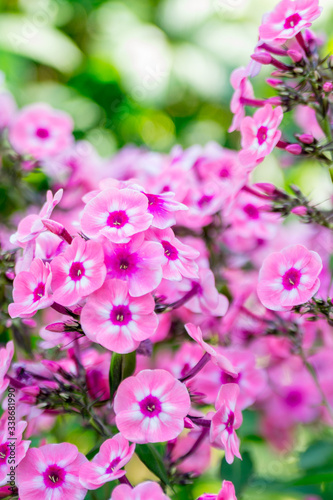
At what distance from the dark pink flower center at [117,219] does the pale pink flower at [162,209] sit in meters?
0.04

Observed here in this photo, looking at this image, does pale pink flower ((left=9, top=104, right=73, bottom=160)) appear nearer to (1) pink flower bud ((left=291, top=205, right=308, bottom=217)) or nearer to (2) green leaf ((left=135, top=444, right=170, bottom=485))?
(1) pink flower bud ((left=291, top=205, right=308, bottom=217))

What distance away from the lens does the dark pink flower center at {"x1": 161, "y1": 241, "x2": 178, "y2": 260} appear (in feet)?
2.52

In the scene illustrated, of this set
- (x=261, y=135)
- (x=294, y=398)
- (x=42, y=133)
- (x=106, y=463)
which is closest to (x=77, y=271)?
(x=106, y=463)

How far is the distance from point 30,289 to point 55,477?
0.23 metres

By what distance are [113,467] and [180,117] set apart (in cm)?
150

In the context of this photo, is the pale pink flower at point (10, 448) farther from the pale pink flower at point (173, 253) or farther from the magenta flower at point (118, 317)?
the pale pink flower at point (173, 253)

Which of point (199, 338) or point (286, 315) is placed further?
point (286, 315)

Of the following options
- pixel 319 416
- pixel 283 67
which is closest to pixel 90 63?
pixel 283 67

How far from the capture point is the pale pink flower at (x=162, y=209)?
2.48 feet

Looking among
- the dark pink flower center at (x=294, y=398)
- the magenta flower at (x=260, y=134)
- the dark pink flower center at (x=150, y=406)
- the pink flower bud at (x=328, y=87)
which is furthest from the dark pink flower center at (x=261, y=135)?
the dark pink flower center at (x=294, y=398)

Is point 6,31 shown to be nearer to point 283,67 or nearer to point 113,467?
point 283,67

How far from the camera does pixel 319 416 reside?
137 centimetres

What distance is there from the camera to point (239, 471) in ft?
3.27

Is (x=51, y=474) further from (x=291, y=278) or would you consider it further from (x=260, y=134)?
(x=260, y=134)
